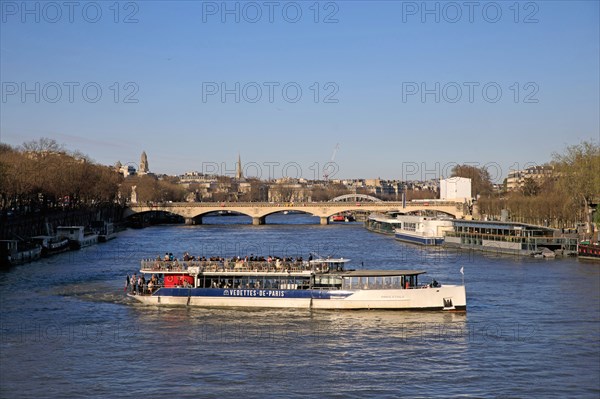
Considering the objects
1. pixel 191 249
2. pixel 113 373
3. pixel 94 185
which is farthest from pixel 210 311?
pixel 94 185

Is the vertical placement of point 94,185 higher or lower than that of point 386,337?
higher

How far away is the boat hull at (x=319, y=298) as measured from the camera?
1566 inches

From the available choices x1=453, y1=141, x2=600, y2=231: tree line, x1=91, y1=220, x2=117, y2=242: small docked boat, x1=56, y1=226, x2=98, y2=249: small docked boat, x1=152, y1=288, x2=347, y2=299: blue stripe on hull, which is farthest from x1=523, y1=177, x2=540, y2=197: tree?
x1=152, y1=288, x2=347, y2=299: blue stripe on hull

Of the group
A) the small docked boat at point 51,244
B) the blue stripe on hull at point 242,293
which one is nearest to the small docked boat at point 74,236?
the small docked boat at point 51,244

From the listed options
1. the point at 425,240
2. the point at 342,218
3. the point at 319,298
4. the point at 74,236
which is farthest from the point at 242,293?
the point at 342,218

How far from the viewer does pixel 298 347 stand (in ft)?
105

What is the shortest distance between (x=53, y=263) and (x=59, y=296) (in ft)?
69.3

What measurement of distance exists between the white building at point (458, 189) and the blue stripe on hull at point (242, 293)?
102922 millimetres

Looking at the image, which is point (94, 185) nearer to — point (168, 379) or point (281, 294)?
point (281, 294)

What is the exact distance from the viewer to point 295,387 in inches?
1035

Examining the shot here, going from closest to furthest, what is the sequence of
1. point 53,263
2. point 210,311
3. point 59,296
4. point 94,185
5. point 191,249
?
point 210,311
point 59,296
point 53,263
point 191,249
point 94,185

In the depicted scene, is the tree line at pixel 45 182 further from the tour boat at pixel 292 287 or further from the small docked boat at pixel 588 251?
the small docked boat at pixel 588 251

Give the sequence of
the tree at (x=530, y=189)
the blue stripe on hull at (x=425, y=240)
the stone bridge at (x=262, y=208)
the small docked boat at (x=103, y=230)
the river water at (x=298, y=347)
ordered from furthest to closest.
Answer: the stone bridge at (x=262, y=208)
the tree at (x=530, y=189)
the small docked boat at (x=103, y=230)
the blue stripe on hull at (x=425, y=240)
the river water at (x=298, y=347)

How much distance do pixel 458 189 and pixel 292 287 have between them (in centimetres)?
10505
